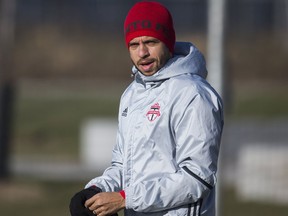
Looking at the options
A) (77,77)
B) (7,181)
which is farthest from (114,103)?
(7,181)

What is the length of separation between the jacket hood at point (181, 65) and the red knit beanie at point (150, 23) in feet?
0.25

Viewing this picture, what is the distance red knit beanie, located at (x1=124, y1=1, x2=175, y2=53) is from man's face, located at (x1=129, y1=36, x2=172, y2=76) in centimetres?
2

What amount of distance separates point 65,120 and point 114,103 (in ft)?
12.0

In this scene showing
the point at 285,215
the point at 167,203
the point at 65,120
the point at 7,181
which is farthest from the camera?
the point at 65,120

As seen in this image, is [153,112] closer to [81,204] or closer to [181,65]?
[181,65]

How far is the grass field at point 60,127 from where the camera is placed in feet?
51.8

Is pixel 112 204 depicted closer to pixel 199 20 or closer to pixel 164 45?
pixel 164 45

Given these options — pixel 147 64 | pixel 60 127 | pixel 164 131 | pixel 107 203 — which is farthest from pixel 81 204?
pixel 60 127

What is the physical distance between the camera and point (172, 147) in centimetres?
505

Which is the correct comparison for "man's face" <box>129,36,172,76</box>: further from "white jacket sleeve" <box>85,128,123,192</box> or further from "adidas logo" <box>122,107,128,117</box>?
"white jacket sleeve" <box>85,128,123,192</box>

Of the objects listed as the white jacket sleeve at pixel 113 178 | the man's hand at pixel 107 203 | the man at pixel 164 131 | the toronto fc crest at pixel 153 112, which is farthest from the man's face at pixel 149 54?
the man's hand at pixel 107 203

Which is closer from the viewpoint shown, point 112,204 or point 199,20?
point 112,204

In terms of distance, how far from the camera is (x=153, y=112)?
508cm

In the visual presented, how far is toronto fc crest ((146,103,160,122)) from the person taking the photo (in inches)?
200
